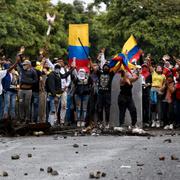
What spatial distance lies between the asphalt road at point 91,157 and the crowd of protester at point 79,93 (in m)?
2.47

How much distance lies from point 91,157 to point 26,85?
7.30 m

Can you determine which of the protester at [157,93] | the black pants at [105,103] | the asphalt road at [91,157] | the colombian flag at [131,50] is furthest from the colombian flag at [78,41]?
the asphalt road at [91,157]

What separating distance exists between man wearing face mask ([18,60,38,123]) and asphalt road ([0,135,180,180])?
2.94 meters

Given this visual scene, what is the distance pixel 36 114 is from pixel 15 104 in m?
0.63

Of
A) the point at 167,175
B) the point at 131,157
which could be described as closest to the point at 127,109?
the point at 131,157

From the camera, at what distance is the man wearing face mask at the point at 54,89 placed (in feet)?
62.3

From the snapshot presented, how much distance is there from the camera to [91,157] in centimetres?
1177

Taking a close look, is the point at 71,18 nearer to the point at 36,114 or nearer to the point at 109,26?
the point at 109,26

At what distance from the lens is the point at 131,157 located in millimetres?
11672

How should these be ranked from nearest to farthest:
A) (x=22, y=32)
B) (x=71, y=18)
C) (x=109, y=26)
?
(x=22, y=32) < (x=109, y=26) < (x=71, y=18)

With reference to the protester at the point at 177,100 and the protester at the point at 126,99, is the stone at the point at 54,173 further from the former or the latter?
the protester at the point at 177,100

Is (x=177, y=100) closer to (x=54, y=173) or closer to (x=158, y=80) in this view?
(x=158, y=80)

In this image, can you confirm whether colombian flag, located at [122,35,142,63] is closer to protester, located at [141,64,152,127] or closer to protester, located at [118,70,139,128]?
protester, located at [141,64,152,127]

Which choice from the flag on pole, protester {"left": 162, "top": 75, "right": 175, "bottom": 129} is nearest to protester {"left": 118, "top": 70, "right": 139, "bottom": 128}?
the flag on pole
